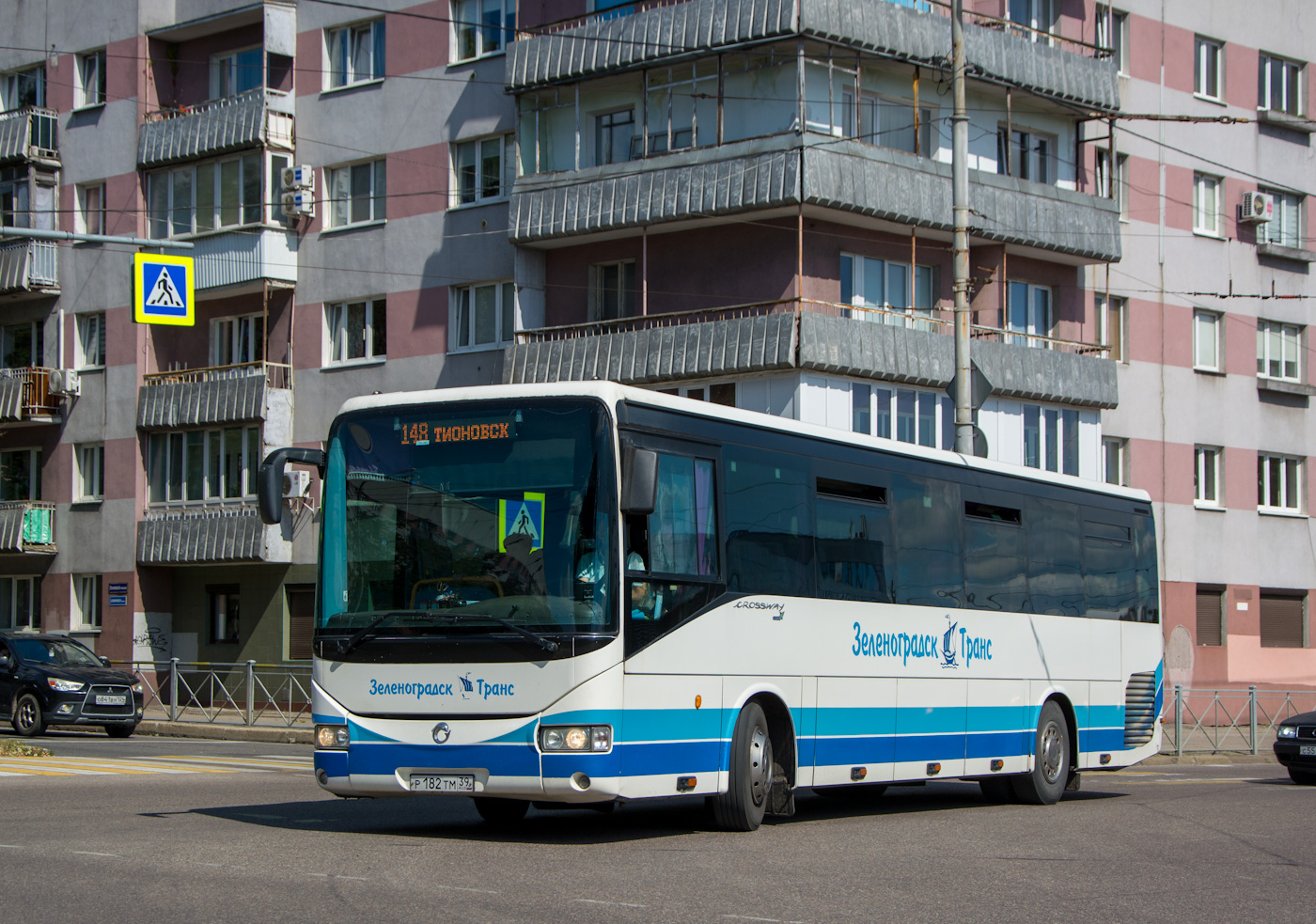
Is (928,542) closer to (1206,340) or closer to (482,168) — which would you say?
(482,168)

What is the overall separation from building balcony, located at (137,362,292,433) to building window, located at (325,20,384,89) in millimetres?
6853

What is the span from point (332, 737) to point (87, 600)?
3384 centimetres

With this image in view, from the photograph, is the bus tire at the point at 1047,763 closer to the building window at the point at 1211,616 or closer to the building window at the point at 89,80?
the building window at the point at 1211,616

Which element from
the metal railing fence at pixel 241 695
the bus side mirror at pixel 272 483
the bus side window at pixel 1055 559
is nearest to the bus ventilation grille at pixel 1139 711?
the bus side window at pixel 1055 559

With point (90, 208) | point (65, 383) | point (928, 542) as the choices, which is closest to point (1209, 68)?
point (90, 208)

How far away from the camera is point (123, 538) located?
140 ft

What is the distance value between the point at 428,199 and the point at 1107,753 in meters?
23.6

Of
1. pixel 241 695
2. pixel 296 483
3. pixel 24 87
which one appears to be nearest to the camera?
pixel 241 695

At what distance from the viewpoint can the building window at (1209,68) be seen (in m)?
41.8

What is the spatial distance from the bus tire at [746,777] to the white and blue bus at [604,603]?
0.02 m

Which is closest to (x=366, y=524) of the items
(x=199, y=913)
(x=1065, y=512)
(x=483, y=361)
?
(x=199, y=913)

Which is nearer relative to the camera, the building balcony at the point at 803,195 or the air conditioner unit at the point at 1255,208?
the building balcony at the point at 803,195

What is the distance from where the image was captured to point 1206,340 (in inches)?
1633

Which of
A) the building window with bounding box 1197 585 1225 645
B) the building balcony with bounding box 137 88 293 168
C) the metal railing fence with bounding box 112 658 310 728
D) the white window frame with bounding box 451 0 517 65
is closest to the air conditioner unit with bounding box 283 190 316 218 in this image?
the building balcony with bounding box 137 88 293 168
